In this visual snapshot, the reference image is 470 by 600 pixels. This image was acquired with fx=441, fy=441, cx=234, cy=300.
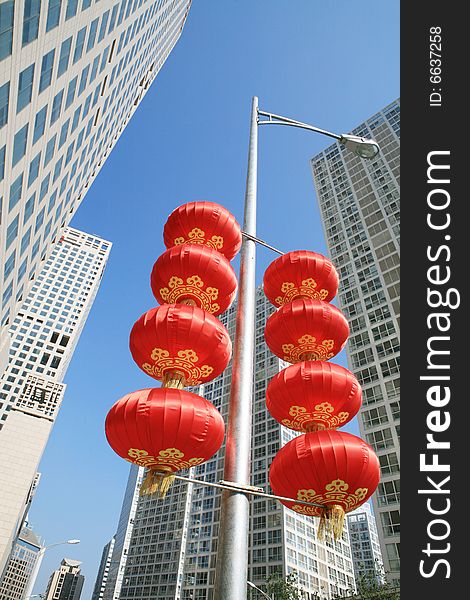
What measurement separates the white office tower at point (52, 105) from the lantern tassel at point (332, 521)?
69.2 ft

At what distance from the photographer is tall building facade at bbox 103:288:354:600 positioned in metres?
57.7

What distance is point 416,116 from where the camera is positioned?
461cm

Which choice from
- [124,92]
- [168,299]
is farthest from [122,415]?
[124,92]

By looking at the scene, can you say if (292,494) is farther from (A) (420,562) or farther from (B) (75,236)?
(B) (75,236)

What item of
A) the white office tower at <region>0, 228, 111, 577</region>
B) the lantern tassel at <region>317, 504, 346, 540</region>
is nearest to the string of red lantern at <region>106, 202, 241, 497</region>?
the lantern tassel at <region>317, 504, 346, 540</region>

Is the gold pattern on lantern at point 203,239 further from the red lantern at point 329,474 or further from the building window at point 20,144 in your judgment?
the building window at point 20,144

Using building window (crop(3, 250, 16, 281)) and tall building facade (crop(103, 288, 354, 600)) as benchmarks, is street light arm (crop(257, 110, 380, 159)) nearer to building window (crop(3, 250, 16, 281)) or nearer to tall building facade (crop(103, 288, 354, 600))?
building window (crop(3, 250, 16, 281))

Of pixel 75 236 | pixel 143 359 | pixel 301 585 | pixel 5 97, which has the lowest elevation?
pixel 143 359

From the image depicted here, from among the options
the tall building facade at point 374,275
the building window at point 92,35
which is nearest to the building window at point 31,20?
the building window at point 92,35

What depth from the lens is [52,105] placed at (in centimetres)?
2748

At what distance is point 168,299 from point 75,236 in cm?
12492

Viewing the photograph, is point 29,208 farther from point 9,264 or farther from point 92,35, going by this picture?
point 92,35

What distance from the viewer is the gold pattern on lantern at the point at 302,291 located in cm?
635

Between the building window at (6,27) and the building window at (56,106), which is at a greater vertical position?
the building window at (56,106)
